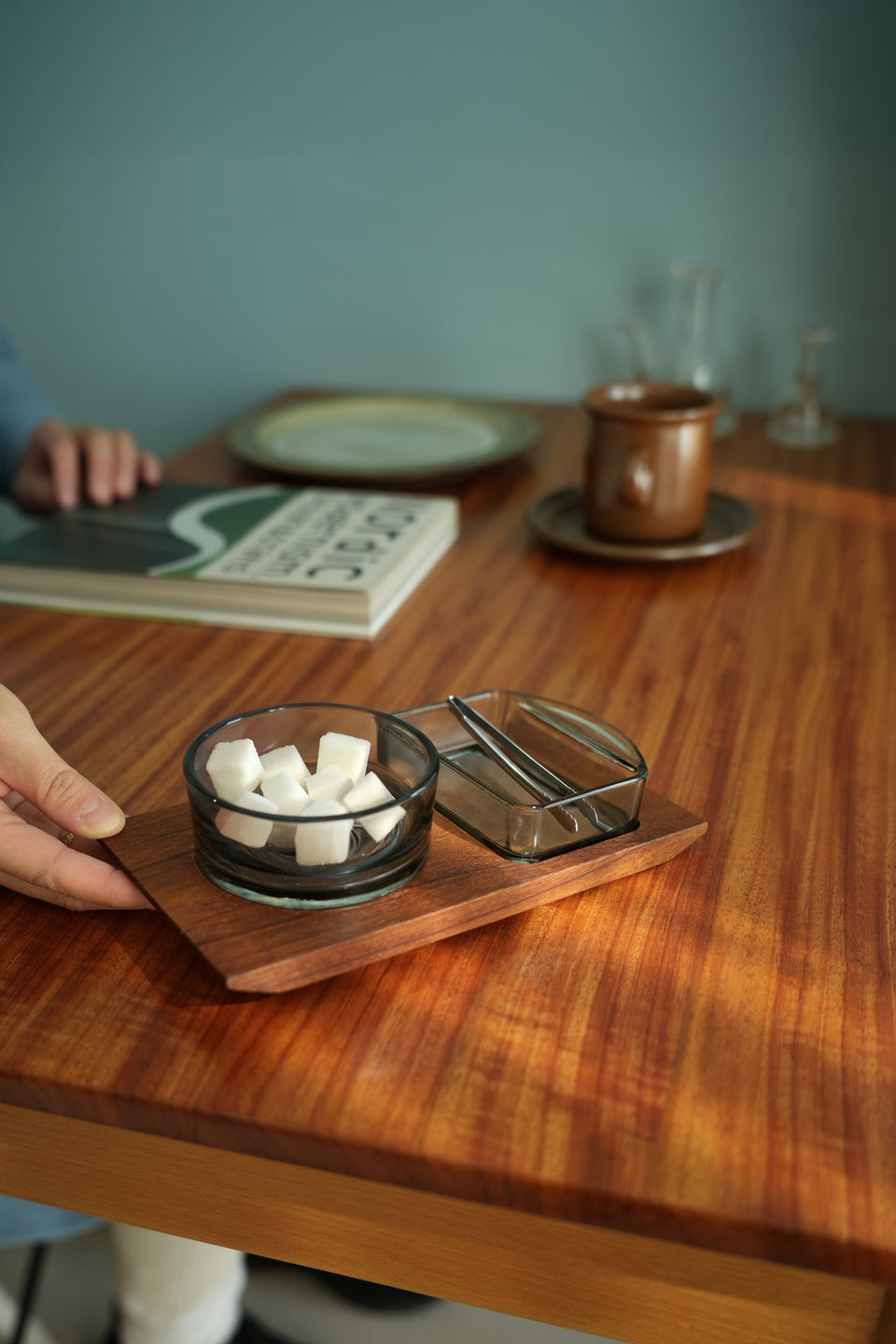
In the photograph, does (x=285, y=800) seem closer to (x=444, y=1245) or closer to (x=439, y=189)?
(x=444, y=1245)

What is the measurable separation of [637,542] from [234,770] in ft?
2.06

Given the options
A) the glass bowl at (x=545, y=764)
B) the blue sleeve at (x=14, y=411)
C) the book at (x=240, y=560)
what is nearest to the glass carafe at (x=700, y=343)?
the book at (x=240, y=560)

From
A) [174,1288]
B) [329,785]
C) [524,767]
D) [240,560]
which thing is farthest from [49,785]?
[174,1288]

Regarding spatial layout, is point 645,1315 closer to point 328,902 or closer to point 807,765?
point 328,902

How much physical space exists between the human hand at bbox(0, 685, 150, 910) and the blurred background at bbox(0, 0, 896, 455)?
118cm

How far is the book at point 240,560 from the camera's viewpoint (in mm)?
923

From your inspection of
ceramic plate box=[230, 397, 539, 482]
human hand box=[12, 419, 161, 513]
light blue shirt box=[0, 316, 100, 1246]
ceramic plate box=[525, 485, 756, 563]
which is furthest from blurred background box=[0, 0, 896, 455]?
human hand box=[12, 419, 161, 513]

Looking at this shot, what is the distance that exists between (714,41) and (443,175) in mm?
399

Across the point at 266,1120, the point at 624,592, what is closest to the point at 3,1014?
the point at 266,1120

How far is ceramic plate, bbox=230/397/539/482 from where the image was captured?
127 cm

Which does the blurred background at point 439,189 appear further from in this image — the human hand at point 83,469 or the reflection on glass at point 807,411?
the human hand at point 83,469

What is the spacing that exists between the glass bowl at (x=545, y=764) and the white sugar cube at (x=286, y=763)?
9cm

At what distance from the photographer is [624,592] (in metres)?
1.01

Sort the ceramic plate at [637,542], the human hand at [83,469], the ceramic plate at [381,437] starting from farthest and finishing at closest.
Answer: the ceramic plate at [381,437]
the human hand at [83,469]
the ceramic plate at [637,542]
